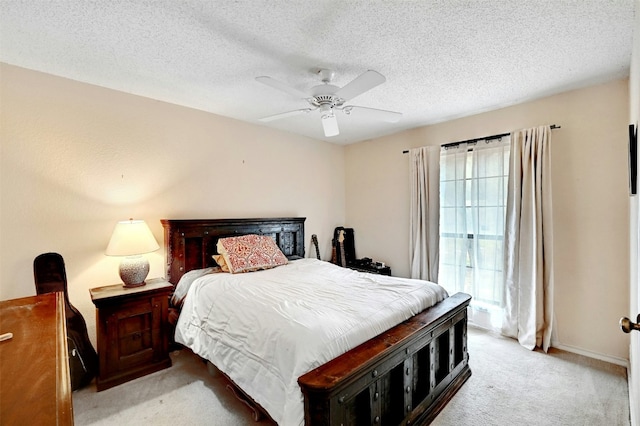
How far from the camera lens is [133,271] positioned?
2500 mm

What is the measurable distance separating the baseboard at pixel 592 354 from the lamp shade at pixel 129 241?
3.95 meters

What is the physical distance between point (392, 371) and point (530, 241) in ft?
7.02

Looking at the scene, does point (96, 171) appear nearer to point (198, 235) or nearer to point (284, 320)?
point (198, 235)

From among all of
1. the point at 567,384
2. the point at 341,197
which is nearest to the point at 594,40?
the point at 567,384

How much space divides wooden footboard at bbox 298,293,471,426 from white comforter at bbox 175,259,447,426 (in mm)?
79

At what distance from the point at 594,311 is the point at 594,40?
230 cm

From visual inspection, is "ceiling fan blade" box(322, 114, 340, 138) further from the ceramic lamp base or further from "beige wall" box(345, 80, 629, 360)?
the ceramic lamp base

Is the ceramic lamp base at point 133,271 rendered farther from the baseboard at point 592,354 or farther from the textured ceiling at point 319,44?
the baseboard at point 592,354

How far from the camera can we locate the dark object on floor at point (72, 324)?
2242 mm

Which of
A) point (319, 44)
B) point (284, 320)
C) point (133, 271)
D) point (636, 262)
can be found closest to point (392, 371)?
point (284, 320)

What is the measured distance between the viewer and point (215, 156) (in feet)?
10.9

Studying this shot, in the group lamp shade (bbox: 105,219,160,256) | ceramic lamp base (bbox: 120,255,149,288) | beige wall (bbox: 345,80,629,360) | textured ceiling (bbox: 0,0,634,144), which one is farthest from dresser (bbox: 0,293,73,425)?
→ beige wall (bbox: 345,80,629,360)

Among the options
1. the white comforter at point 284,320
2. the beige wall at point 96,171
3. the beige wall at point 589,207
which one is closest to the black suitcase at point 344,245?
the beige wall at point 96,171

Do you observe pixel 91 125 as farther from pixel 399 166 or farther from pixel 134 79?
pixel 399 166
